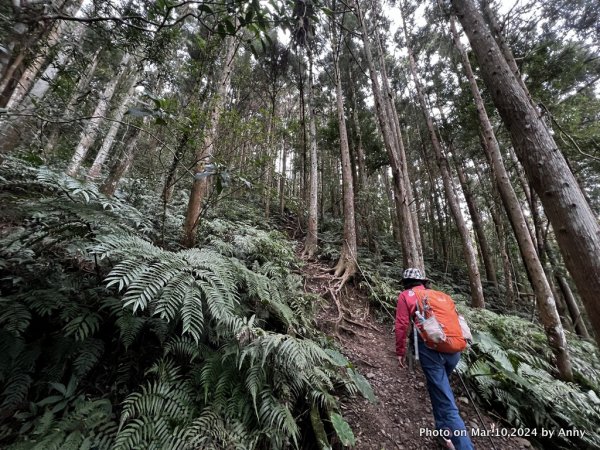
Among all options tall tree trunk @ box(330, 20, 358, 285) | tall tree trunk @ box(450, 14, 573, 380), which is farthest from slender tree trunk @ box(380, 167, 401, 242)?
tall tree trunk @ box(450, 14, 573, 380)

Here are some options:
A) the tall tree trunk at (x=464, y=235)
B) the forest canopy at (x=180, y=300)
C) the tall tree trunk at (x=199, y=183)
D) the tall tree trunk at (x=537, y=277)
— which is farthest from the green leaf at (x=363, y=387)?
the tall tree trunk at (x=464, y=235)

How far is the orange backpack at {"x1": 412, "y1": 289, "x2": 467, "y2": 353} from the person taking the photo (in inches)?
109

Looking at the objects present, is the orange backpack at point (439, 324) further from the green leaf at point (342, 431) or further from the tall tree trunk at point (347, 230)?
the tall tree trunk at point (347, 230)

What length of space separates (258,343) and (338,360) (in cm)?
114

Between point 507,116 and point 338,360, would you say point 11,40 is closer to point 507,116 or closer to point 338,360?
point 338,360

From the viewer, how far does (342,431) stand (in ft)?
7.13

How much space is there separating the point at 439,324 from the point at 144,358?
3.24 metres

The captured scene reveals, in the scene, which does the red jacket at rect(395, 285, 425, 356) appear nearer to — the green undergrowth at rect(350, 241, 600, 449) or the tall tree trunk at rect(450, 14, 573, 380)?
the green undergrowth at rect(350, 241, 600, 449)

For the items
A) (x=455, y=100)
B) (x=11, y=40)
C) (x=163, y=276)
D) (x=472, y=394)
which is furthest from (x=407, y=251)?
(x=455, y=100)

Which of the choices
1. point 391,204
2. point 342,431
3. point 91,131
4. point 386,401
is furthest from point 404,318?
point 391,204

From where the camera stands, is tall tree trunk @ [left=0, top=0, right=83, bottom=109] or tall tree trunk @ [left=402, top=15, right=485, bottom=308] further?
tall tree trunk @ [left=402, top=15, right=485, bottom=308]

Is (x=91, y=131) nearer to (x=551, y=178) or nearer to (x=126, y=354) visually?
(x=126, y=354)

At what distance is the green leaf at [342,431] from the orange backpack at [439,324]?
1376 millimetres

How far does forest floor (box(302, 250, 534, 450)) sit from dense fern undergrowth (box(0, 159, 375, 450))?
0.42m
